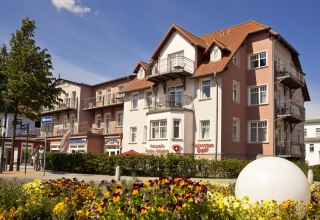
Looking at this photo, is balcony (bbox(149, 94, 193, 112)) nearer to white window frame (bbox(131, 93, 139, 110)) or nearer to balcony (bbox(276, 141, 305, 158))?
white window frame (bbox(131, 93, 139, 110))

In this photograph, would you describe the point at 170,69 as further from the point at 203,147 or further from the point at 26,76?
the point at 26,76

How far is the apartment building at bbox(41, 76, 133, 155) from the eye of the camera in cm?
3966

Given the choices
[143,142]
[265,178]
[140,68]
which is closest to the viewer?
[265,178]

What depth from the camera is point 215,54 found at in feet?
97.2

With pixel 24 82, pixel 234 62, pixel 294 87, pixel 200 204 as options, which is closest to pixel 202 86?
pixel 234 62

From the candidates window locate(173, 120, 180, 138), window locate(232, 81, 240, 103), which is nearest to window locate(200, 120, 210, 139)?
window locate(173, 120, 180, 138)

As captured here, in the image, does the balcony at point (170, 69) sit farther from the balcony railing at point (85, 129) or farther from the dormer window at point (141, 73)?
the balcony railing at point (85, 129)

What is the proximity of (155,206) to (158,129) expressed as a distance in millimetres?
24508

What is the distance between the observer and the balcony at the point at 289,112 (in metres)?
29.4

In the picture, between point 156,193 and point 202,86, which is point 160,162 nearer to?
point 202,86

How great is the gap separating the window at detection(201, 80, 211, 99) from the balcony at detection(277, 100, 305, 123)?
6.06 meters

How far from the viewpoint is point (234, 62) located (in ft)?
97.2

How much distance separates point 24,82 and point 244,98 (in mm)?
17668

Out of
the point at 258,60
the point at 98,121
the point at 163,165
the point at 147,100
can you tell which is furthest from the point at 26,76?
the point at 98,121
